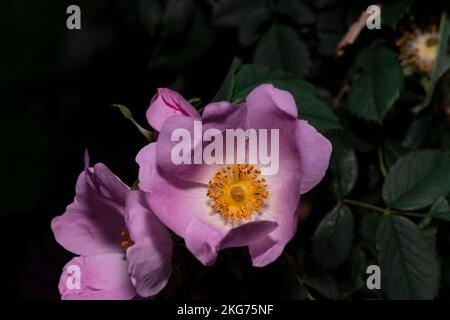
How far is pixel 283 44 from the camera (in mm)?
984

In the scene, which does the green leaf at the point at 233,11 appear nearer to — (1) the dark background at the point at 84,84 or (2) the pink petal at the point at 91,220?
(1) the dark background at the point at 84,84

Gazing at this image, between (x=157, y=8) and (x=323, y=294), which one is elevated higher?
(x=157, y=8)

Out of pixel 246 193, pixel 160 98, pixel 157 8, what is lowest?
pixel 246 193

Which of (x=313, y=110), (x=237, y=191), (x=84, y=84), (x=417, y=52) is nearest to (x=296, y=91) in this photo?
(x=313, y=110)

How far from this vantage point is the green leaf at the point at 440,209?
802mm

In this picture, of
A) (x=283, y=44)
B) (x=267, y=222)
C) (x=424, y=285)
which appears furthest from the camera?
(x=283, y=44)

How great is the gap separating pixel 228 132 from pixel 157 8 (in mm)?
493

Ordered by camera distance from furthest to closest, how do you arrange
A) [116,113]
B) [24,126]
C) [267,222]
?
[24,126] < [116,113] < [267,222]

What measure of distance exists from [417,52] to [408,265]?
0.40 m

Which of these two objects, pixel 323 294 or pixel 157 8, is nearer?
pixel 323 294

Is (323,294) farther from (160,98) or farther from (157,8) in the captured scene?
(157,8)

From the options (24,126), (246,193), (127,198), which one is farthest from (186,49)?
(24,126)

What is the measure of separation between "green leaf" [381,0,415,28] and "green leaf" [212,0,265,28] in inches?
7.7

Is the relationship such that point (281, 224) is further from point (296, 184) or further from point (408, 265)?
point (408, 265)
